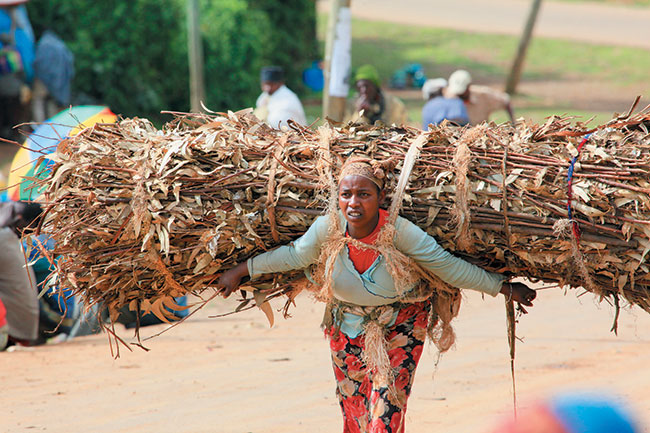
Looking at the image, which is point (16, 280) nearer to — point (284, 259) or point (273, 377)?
point (273, 377)

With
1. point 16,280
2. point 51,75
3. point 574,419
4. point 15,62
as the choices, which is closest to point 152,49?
point 51,75

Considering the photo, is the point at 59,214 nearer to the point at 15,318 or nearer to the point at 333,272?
the point at 333,272

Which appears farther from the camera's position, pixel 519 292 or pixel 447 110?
pixel 447 110

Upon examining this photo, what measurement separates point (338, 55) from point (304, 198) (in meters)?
4.98

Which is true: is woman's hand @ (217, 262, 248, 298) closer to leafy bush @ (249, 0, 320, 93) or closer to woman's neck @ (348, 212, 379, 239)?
woman's neck @ (348, 212, 379, 239)

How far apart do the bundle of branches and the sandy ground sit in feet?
3.70

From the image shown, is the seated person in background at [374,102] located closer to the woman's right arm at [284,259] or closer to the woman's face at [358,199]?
the woman's right arm at [284,259]

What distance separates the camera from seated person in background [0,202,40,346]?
6402 millimetres

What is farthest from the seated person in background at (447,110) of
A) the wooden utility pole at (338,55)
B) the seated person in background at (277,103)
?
the seated person in background at (277,103)

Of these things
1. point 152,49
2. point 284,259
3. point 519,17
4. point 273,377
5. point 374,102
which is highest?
point 284,259

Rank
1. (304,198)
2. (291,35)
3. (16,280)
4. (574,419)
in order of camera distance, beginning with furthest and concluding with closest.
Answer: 1. (291,35)
2. (16,280)
3. (304,198)
4. (574,419)

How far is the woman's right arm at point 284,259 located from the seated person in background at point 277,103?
4224 mm

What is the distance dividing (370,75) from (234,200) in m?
4.38

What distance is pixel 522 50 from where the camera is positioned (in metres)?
17.8
